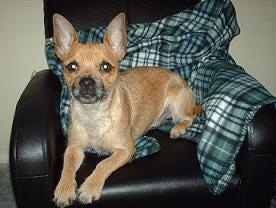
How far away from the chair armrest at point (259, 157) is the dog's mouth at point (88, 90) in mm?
837

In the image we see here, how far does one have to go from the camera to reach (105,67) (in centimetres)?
205

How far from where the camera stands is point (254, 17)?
3.18 metres

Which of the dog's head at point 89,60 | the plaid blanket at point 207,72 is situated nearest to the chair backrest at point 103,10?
the plaid blanket at point 207,72

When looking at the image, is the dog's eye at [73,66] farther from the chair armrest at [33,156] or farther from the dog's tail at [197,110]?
the dog's tail at [197,110]

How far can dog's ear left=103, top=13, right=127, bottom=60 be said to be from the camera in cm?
201

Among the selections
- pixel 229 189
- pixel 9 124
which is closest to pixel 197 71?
pixel 229 189

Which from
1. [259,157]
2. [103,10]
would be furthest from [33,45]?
[259,157]

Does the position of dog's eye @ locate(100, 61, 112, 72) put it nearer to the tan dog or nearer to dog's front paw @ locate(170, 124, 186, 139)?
the tan dog

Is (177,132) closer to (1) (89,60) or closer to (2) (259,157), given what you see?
(2) (259,157)

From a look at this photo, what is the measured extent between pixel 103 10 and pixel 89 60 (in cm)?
77

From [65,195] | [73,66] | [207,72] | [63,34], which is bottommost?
[65,195]

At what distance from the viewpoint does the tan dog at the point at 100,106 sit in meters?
1.88

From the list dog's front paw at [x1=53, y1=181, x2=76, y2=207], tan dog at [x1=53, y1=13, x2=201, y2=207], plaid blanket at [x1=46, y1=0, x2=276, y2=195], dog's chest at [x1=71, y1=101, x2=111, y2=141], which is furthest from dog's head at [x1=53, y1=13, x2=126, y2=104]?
dog's front paw at [x1=53, y1=181, x2=76, y2=207]

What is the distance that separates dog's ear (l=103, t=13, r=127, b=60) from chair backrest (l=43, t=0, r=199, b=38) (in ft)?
1.97
